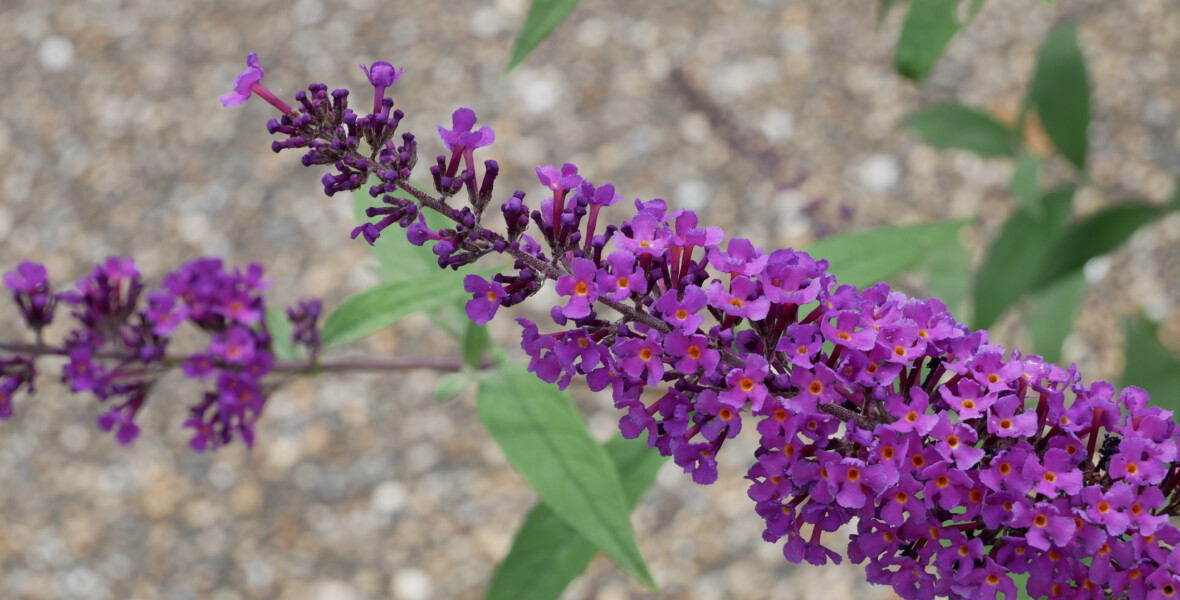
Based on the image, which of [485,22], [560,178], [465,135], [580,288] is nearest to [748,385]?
[580,288]

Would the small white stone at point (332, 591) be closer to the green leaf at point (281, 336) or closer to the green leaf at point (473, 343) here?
the green leaf at point (281, 336)

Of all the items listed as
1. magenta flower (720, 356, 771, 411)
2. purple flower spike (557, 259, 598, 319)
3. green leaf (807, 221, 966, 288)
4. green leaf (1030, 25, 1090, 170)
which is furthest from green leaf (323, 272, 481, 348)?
green leaf (1030, 25, 1090, 170)

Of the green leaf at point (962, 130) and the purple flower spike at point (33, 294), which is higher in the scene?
the green leaf at point (962, 130)

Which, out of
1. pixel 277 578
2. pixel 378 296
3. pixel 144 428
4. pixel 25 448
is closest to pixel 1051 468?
pixel 378 296

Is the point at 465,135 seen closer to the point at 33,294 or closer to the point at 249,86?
the point at 249,86

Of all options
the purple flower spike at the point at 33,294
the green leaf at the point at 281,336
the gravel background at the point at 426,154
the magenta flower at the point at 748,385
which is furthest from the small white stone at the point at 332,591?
the magenta flower at the point at 748,385

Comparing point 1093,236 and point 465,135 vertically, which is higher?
point 1093,236
